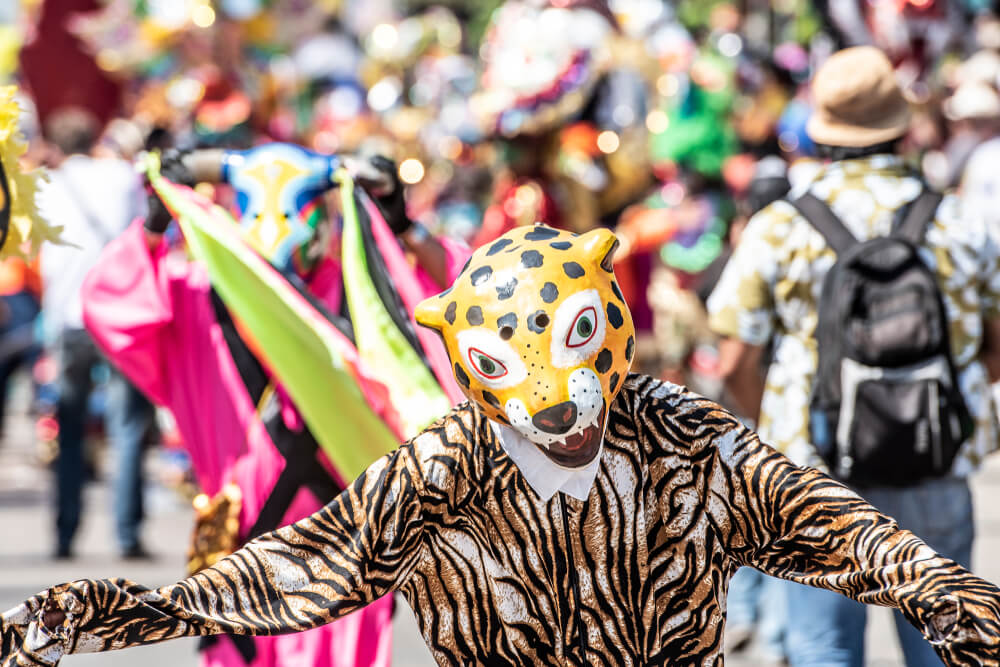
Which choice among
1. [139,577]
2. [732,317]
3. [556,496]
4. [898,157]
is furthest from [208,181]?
[139,577]

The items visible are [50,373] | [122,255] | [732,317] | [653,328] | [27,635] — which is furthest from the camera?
[50,373]

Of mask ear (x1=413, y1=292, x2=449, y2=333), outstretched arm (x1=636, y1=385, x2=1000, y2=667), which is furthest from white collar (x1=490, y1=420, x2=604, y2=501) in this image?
mask ear (x1=413, y1=292, x2=449, y2=333)

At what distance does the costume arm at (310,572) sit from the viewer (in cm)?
251

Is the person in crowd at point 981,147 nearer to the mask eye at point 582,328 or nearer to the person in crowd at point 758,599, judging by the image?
the person in crowd at point 758,599

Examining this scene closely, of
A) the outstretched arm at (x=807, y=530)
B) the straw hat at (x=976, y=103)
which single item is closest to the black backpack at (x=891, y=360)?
the outstretched arm at (x=807, y=530)

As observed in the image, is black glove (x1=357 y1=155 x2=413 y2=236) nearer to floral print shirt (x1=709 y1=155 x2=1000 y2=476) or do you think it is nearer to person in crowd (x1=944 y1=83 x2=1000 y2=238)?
floral print shirt (x1=709 y1=155 x2=1000 y2=476)

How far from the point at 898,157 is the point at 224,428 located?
5.89 feet

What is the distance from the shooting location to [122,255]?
4.55m

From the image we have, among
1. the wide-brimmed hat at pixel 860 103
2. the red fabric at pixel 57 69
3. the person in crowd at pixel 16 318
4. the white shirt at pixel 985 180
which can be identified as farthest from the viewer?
the red fabric at pixel 57 69

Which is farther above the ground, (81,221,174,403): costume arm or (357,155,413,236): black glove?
(357,155,413,236): black glove

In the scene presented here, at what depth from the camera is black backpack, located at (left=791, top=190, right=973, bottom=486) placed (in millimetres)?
3865

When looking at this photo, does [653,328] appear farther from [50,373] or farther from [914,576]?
[914,576]

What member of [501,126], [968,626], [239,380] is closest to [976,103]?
[501,126]

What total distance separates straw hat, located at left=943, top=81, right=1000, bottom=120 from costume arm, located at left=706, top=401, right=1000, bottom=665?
6137 millimetres
